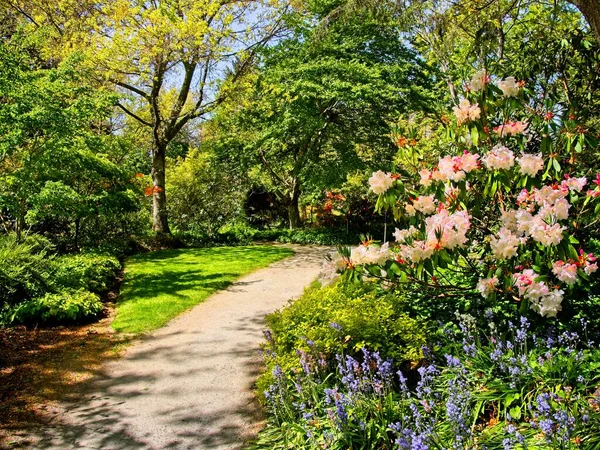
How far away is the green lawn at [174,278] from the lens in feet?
22.0

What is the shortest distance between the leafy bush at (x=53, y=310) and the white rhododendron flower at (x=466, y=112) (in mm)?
5587

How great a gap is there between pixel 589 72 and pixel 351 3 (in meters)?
4.25

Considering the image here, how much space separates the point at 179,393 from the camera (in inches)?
169

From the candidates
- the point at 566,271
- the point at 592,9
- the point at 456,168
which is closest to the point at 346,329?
the point at 456,168

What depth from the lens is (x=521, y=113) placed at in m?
4.50

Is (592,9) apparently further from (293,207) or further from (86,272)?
(293,207)

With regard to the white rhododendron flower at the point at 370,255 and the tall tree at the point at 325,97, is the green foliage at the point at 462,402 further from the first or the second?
the tall tree at the point at 325,97

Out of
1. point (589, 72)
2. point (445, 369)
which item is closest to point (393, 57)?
point (589, 72)

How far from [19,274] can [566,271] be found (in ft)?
21.9

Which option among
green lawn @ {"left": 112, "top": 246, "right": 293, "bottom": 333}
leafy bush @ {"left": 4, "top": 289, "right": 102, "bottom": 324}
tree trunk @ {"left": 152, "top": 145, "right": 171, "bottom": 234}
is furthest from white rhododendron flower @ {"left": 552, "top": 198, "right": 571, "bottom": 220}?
tree trunk @ {"left": 152, "top": 145, "right": 171, "bottom": 234}

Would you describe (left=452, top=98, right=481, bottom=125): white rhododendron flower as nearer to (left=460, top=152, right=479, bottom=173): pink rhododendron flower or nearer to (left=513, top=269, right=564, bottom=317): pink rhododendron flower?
(left=460, top=152, right=479, bottom=173): pink rhododendron flower

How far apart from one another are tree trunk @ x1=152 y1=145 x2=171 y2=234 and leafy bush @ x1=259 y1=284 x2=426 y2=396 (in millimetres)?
10320

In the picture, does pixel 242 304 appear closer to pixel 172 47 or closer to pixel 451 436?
pixel 451 436

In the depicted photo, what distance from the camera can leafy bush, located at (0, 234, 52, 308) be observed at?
6213mm
